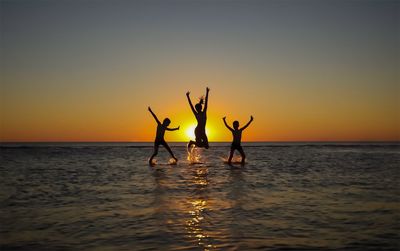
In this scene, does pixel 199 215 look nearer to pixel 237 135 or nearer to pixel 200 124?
pixel 200 124

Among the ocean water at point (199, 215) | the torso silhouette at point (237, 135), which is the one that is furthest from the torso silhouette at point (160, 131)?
the ocean water at point (199, 215)

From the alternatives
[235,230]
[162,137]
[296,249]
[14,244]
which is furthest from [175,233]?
[162,137]

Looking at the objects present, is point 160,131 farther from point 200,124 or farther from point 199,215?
point 199,215

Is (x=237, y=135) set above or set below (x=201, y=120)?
below

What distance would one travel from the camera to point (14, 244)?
5219 mm

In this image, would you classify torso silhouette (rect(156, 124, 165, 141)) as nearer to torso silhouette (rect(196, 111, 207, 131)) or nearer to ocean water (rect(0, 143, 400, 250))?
torso silhouette (rect(196, 111, 207, 131))

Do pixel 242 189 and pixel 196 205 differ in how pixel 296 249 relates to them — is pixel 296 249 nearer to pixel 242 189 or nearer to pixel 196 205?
pixel 196 205

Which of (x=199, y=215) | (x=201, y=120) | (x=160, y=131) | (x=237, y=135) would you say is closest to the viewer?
(x=199, y=215)

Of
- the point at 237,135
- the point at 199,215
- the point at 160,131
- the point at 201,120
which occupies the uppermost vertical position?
the point at 201,120

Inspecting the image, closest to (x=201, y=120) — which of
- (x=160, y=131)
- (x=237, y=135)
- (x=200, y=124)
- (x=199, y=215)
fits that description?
(x=200, y=124)

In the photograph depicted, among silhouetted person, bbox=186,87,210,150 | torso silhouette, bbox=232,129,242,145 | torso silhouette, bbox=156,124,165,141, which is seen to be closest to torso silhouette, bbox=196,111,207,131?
silhouetted person, bbox=186,87,210,150

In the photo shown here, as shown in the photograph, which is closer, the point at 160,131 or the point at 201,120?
the point at 201,120

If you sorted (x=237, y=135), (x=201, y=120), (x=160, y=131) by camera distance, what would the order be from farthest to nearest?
(x=160, y=131), (x=237, y=135), (x=201, y=120)

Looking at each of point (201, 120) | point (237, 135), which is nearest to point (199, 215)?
point (201, 120)
